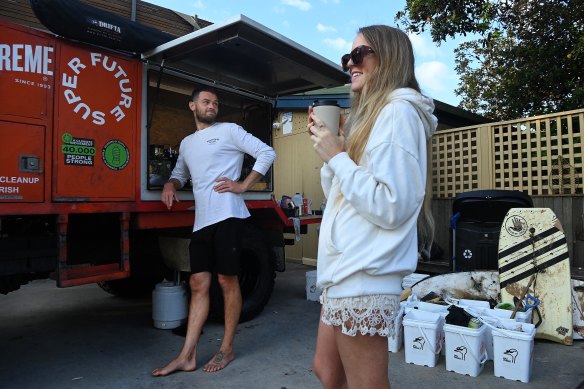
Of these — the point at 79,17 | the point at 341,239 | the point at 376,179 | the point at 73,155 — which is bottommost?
the point at 341,239

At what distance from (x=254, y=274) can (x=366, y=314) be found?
3270 mm

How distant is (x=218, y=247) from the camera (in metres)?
3.00

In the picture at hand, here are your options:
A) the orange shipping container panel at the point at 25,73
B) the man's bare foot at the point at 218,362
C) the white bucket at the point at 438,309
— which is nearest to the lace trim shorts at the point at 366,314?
the man's bare foot at the point at 218,362

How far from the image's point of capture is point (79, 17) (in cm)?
281

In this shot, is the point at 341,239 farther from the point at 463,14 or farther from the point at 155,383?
the point at 463,14

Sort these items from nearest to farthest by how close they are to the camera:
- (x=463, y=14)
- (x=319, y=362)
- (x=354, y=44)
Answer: (x=354, y=44) < (x=319, y=362) < (x=463, y=14)

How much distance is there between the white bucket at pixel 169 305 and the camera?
3803 mm

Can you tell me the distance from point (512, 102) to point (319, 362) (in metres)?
9.61

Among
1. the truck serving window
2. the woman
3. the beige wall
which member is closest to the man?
the truck serving window

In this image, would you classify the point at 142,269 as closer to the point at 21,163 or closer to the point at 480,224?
the point at 21,163

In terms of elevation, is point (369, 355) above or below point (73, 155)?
below

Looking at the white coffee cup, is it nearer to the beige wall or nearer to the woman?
the woman

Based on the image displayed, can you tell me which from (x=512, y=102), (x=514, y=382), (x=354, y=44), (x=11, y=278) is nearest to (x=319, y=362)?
(x=354, y=44)

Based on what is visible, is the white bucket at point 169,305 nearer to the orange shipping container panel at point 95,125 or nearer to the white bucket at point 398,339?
the orange shipping container panel at point 95,125
